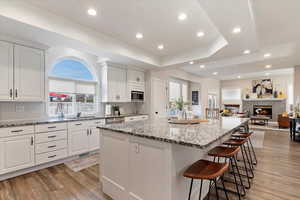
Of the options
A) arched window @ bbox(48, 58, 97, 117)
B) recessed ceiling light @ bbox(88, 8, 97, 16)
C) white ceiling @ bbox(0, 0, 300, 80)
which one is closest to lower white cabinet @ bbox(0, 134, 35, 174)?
arched window @ bbox(48, 58, 97, 117)

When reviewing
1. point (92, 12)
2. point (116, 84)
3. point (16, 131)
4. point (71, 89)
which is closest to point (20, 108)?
point (16, 131)

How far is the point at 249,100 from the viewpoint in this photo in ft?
34.8

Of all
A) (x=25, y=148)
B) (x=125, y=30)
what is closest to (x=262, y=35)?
(x=125, y=30)

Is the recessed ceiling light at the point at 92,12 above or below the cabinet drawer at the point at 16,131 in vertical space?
above

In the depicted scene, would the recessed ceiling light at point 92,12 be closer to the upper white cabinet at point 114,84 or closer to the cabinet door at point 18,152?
the upper white cabinet at point 114,84

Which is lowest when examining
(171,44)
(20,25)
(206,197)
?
(206,197)

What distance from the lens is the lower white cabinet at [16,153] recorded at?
2.57 m

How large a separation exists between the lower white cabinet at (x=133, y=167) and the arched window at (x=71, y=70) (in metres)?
2.54

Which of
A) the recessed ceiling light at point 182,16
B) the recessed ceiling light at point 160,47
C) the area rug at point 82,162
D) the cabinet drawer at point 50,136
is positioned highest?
the recessed ceiling light at point 182,16

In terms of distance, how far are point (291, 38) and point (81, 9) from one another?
464 cm

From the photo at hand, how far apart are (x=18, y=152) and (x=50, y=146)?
1.66 feet

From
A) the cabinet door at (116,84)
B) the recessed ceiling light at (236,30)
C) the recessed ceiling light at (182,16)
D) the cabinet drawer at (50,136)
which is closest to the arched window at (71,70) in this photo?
the cabinet door at (116,84)

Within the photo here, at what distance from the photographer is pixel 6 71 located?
2.79 m

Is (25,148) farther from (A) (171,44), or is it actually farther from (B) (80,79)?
(A) (171,44)
